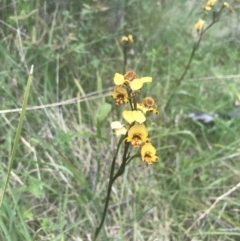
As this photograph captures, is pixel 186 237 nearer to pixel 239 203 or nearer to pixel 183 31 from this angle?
pixel 239 203

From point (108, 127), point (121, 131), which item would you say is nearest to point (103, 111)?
point (108, 127)

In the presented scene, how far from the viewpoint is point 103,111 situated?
147cm

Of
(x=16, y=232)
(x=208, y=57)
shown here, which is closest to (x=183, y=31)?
(x=208, y=57)

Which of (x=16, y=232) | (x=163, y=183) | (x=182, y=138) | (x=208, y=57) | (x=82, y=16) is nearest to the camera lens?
(x=16, y=232)

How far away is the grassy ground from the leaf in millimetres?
12

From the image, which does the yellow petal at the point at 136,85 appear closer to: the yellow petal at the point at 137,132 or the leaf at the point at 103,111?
the yellow petal at the point at 137,132

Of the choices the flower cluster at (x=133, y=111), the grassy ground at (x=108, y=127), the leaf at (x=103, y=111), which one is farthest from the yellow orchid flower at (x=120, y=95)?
the leaf at (x=103, y=111)

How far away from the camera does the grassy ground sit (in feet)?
3.88

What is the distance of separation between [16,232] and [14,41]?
73 cm

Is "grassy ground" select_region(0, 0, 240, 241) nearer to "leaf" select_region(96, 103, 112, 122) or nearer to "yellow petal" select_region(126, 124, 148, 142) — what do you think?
"leaf" select_region(96, 103, 112, 122)

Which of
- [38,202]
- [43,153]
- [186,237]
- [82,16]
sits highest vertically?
[82,16]

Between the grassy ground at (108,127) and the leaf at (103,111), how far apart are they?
0.01 meters

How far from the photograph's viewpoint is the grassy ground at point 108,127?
3.88 ft

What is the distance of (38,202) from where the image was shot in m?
1.23
